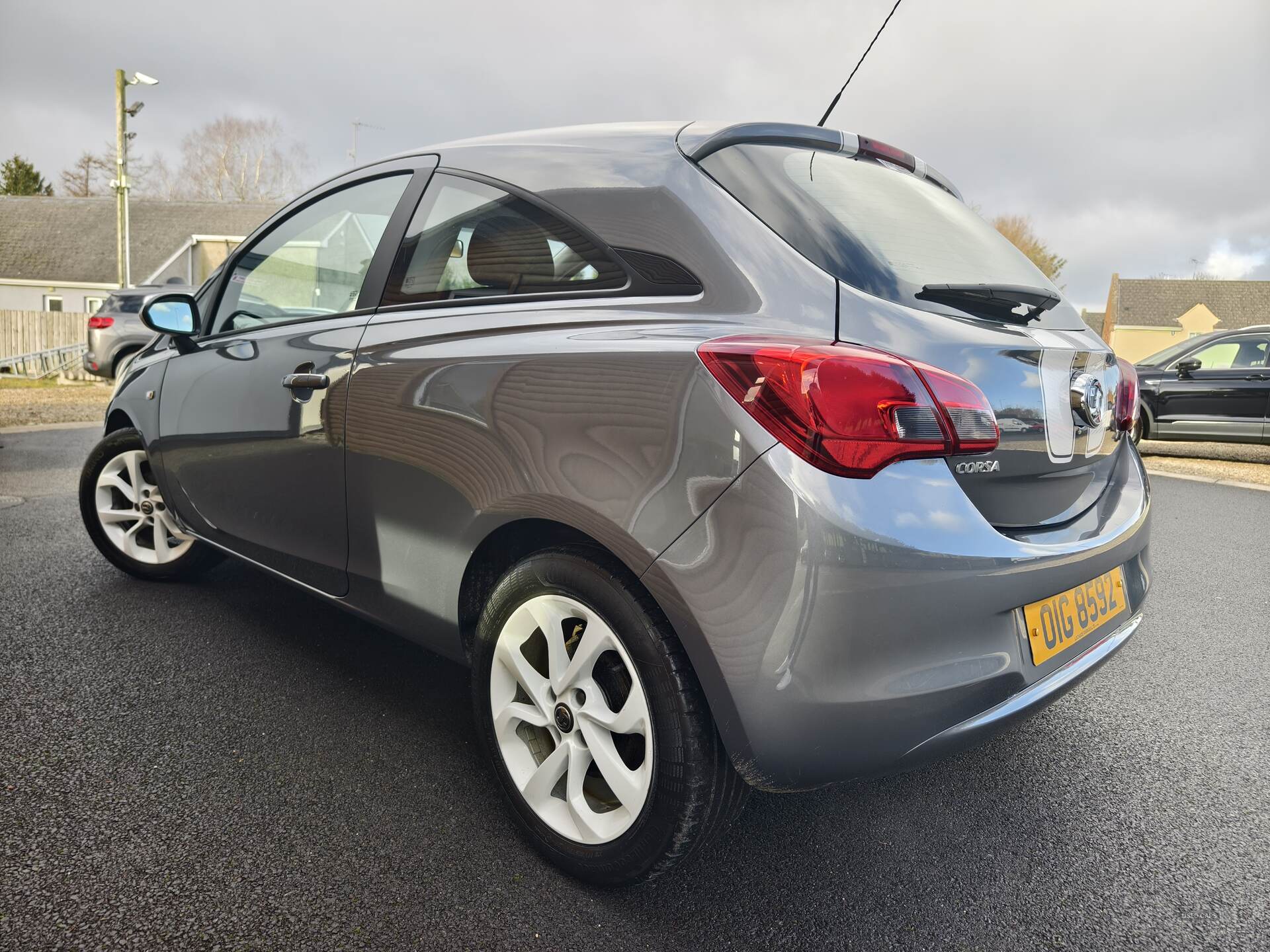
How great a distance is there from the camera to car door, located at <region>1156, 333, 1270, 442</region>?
1102 centimetres

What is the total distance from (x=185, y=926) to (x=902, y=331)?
1794mm

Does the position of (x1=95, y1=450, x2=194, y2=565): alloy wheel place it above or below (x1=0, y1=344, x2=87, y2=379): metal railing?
above

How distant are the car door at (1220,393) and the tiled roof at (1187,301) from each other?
51313 mm

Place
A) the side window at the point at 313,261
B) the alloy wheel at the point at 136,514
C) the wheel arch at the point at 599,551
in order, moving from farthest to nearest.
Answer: the alloy wheel at the point at 136,514, the side window at the point at 313,261, the wheel arch at the point at 599,551

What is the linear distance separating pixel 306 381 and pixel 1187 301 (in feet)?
214

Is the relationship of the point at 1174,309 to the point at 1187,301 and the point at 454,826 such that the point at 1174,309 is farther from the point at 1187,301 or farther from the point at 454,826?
the point at 454,826

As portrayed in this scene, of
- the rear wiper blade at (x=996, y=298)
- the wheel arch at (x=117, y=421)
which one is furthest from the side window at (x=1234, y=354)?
the wheel arch at (x=117, y=421)

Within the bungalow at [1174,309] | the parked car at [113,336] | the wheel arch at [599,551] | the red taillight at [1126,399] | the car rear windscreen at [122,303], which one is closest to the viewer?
the wheel arch at [599,551]

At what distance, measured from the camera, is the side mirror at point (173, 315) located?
10.7 ft

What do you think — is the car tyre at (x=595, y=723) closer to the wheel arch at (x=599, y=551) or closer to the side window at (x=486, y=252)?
the wheel arch at (x=599, y=551)

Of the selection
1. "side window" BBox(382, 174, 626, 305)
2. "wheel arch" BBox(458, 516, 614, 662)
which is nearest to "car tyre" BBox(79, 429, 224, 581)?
"side window" BBox(382, 174, 626, 305)

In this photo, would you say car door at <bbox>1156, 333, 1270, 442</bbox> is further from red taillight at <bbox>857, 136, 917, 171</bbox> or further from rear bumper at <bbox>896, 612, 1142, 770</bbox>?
rear bumper at <bbox>896, 612, 1142, 770</bbox>

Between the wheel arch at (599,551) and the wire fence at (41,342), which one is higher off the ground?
the wheel arch at (599,551)

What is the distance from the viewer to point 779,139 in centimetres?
208
